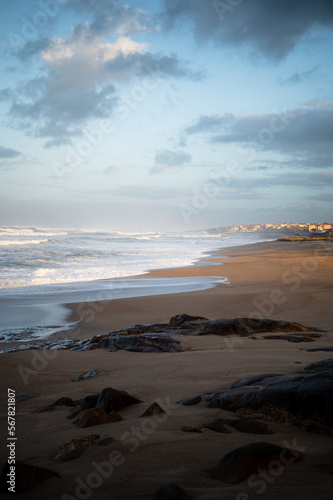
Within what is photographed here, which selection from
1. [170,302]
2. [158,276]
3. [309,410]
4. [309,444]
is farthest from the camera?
[158,276]

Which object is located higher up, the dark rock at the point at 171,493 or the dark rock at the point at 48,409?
the dark rock at the point at 171,493

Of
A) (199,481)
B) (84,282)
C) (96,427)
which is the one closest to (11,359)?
(96,427)

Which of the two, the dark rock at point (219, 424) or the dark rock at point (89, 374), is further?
the dark rock at point (89, 374)

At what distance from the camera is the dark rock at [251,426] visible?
231 cm

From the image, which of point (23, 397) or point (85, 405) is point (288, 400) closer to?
point (85, 405)

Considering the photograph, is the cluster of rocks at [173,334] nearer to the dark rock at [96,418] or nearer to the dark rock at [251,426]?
the dark rock at [96,418]

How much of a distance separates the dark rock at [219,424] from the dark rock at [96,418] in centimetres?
72

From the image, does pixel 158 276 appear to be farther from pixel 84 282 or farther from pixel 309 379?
pixel 309 379

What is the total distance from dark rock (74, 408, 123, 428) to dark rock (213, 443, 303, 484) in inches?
43.4

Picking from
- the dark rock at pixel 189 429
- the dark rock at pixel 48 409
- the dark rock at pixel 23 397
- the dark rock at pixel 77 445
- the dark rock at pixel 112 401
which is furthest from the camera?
the dark rock at pixel 23 397

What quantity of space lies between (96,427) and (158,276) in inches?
524

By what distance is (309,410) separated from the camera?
232cm

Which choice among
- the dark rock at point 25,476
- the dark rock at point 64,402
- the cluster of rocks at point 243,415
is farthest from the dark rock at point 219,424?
the dark rock at point 64,402

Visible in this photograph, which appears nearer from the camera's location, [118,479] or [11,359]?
[118,479]
